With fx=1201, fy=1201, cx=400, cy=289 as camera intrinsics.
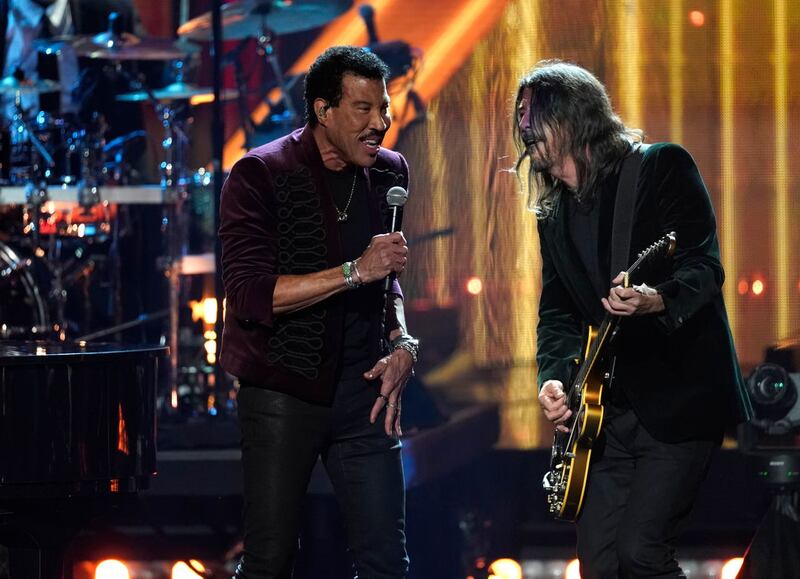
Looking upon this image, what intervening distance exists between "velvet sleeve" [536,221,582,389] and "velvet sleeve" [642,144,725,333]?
0.39 m

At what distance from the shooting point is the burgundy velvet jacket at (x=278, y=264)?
316 centimetres

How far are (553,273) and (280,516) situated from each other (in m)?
1.02

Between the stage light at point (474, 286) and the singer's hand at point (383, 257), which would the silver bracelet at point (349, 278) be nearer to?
the singer's hand at point (383, 257)

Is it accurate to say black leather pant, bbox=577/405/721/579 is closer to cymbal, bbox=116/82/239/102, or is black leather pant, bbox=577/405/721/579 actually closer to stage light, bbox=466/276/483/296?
stage light, bbox=466/276/483/296

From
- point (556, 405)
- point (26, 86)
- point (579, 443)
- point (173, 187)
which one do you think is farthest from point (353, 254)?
point (26, 86)

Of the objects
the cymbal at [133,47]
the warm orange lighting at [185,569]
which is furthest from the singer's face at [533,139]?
the cymbal at [133,47]

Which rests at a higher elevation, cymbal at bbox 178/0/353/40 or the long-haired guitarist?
cymbal at bbox 178/0/353/40

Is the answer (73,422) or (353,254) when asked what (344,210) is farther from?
(73,422)

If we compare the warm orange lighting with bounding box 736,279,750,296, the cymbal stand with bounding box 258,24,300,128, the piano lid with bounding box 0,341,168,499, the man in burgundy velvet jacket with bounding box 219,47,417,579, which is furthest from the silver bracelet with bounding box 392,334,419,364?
the cymbal stand with bounding box 258,24,300,128

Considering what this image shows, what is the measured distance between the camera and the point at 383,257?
302 cm

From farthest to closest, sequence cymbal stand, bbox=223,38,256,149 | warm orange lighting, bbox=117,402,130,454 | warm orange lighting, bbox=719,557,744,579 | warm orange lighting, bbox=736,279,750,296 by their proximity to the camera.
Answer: cymbal stand, bbox=223,38,256,149 < warm orange lighting, bbox=736,279,750,296 < warm orange lighting, bbox=719,557,744,579 < warm orange lighting, bbox=117,402,130,454

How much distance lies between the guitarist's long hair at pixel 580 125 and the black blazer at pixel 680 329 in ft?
0.29

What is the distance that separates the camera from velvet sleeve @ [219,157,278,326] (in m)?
3.13

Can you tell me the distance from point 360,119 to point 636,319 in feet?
2.96
